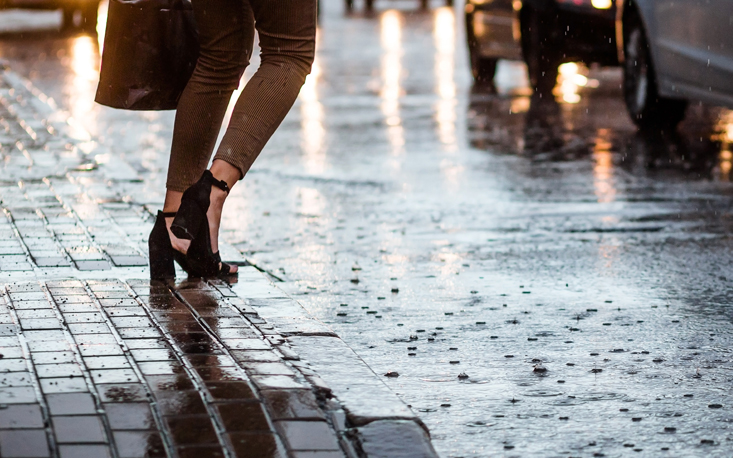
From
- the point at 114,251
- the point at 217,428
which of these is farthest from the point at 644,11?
the point at 217,428

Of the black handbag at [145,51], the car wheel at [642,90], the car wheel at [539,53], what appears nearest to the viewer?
the black handbag at [145,51]

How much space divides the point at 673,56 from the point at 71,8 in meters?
16.7

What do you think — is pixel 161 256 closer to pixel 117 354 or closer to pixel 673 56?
pixel 117 354

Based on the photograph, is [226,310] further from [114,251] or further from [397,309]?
[114,251]

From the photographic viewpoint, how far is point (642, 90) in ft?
34.1

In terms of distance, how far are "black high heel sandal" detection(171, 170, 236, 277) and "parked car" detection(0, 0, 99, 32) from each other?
18430mm

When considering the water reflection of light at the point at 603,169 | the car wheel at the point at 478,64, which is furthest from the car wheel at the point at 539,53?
the water reflection of light at the point at 603,169

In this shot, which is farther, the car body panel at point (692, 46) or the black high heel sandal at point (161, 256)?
the car body panel at point (692, 46)

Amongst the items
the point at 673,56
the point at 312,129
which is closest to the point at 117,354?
the point at 673,56

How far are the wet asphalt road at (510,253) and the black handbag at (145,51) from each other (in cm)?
91

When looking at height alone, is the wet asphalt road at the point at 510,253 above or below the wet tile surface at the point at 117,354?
below

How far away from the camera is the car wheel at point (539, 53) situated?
1295 centimetres

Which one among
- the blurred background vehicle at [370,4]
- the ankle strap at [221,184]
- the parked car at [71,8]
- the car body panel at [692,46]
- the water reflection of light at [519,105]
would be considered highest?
the ankle strap at [221,184]

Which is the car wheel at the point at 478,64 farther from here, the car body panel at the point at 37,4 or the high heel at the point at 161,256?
the car body panel at the point at 37,4
